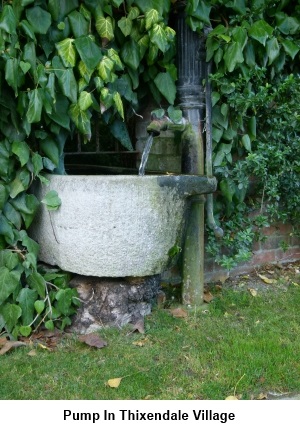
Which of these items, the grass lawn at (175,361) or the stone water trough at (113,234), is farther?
the stone water trough at (113,234)

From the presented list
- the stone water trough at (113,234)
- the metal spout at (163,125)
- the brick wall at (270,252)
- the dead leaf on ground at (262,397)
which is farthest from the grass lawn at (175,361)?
the metal spout at (163,125)

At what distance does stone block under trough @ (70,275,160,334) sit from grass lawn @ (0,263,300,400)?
3.0 inches

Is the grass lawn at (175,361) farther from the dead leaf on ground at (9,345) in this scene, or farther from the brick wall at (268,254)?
the brick wall at (268,254)

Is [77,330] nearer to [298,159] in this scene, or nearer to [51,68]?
[51,68]

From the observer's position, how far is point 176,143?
3471mm

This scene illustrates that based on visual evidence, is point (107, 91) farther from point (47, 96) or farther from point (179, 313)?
point (179, 313)

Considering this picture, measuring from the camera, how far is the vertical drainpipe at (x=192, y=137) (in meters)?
3.21

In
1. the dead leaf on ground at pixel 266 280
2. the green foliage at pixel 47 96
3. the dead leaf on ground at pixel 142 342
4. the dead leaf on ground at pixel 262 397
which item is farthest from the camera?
the dead leaf on ground at pixel 266 280

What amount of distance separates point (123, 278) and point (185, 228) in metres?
0.48

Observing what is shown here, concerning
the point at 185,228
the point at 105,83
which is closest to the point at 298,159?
the point at 185,228

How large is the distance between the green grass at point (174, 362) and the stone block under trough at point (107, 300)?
0.28 ft

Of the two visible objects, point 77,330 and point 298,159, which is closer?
point 77,330

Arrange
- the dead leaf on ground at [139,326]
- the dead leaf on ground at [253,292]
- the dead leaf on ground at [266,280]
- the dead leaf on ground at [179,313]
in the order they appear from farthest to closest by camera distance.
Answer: the dead leaf on ground at [266,280] → the dead leaf on ground at [253,292] → the dead leaf on ground at [179,313] → the dead leaf on ground at [139,326]

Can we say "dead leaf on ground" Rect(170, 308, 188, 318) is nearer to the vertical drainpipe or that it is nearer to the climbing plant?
the vertical drainpipe
